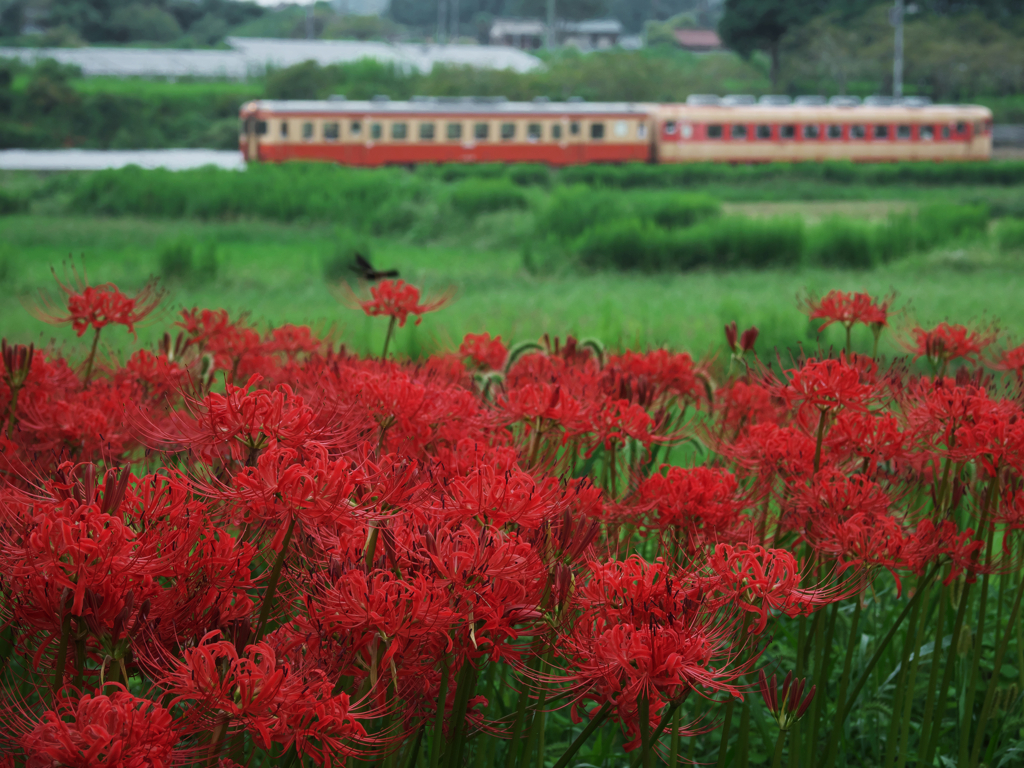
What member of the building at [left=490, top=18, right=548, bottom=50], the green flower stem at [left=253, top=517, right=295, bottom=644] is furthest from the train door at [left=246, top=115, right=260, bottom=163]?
the green flower stem at [left=253, top=517, right=295, bottom=644]

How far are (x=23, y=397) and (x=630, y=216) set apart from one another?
A: 8.51 metres

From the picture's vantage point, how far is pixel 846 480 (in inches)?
54.8

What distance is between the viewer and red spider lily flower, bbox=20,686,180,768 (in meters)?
0.72

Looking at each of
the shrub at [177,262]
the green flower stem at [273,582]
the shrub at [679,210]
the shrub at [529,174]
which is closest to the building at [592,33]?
the shrub at [529,174]

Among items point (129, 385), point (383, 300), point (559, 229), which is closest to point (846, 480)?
point (383, 300)

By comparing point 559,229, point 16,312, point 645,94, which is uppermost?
point 645,94

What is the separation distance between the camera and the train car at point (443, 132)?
52.0 feet

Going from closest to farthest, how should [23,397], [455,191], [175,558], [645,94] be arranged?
[175,558] → [23,397] → [455,191] → [645,94]

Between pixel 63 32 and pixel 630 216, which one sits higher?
pixel 63 32

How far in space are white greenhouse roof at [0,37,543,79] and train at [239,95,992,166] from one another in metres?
1.90

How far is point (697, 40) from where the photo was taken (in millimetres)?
22656

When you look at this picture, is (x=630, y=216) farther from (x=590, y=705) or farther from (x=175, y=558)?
(x=175, y=558)

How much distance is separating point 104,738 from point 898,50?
17.0 m

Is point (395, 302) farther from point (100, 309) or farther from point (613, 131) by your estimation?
point (613, 131)
